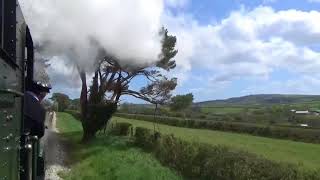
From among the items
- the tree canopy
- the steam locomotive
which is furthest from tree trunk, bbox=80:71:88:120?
the steam locomotive

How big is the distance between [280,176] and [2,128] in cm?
826

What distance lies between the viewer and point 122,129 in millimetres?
38062

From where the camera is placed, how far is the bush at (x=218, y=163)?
1185cm

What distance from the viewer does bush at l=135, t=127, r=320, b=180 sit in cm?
1185

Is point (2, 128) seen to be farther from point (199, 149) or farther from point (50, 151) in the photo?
point (50, 151)

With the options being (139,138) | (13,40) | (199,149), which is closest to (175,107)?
(139,138)

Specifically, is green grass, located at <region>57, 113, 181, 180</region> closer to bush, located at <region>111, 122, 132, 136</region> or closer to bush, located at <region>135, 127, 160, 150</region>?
bush, located at <region>135, 127, 160, 150</region>

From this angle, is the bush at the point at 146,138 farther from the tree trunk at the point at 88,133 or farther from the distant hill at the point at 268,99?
the distant hill at the point at 268,99

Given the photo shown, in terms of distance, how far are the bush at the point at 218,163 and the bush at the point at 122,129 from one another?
1243cm

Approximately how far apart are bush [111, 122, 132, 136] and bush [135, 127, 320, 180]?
40.8 feet

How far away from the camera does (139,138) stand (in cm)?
3136

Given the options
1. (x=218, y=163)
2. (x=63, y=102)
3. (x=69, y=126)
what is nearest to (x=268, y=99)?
(x=63, y=102)

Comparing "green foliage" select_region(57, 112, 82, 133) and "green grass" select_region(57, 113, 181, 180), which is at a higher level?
"green foliage" select_region(57, 112, 82, 133)

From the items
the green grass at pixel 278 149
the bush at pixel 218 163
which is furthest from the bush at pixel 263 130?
the bush at pixel 218 163
